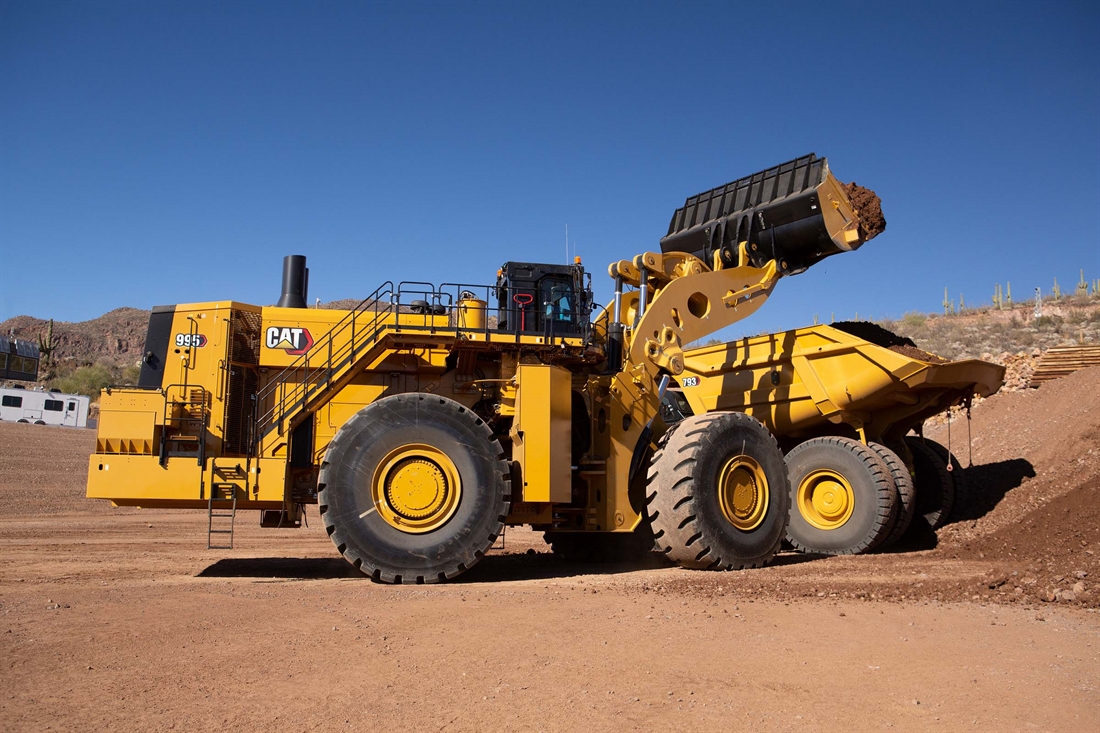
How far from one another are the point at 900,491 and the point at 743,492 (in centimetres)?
276

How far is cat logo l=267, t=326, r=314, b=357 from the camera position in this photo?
36.6ft

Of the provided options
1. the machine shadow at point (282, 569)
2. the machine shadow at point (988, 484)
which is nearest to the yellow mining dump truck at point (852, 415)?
the machine shadow at point (988, 484)

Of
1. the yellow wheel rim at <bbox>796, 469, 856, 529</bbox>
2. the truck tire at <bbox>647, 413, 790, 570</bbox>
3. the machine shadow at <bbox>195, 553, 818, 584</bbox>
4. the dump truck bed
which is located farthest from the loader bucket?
the machine shadow at <bbox>195, 553, 818, 584</bbox>

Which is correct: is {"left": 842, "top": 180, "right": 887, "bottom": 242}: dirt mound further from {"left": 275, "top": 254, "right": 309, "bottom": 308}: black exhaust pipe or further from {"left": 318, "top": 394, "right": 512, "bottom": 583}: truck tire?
{"left": 275, "top": 254, "right": 309, "bottom": 308}: black exhaust pipe

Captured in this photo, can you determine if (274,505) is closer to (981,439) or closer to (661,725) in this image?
(661,725)

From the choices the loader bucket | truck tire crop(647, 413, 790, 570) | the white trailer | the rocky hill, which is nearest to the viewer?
truck tire crop(647, 413, 790, 570)

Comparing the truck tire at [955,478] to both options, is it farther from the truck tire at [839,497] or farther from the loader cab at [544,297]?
the loader cab at [544,297]

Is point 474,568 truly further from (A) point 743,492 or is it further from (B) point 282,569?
(A) point 743,492

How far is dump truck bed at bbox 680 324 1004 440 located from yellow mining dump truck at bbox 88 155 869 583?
1.52m

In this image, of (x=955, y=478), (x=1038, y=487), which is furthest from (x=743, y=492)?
(x=1038, y=487)

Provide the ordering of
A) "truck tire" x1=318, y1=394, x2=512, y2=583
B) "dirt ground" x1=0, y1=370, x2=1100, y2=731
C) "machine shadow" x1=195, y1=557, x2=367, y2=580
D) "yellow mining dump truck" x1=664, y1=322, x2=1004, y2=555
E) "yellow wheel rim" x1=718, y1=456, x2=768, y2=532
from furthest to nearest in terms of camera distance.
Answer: "yellow mining dump truck" x1=664, y1=322, x2=1004, y2=555
"yellow wheel rim" x1=718, y1=456, x2=768, y2=532
"machine shadow" x1=195, y1=557, x2=367, y2=580
"truck tire" x1=318, y1=394, x2=512, y2=583
"dirt ground" x1=0, y1=370, x2=1100, y2=731

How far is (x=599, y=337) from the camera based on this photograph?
1198cm

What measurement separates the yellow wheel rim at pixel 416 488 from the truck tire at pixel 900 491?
6.34 m

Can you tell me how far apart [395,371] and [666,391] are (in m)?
3.72
